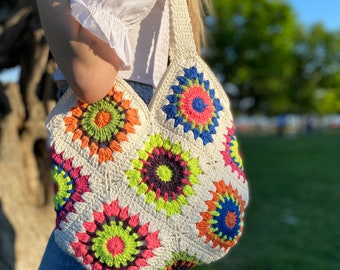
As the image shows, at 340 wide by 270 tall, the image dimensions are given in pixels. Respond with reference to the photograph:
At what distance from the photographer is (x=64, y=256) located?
1515mm

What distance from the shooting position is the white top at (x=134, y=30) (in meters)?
1.27

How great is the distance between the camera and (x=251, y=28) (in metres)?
30.5

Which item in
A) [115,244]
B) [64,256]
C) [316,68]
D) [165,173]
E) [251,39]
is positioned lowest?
[316,68]

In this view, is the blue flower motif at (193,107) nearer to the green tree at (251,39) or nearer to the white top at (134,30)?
the white top at (134,30)

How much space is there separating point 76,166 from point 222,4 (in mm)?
30101

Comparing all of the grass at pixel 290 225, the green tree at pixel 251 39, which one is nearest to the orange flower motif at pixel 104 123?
the grass at pixel 290 225

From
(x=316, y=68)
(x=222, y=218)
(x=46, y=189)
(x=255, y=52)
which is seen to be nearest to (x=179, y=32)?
(x=222, y=218)

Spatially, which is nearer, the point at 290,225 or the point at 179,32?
the point at 179,32

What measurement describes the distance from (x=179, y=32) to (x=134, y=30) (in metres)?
0.13

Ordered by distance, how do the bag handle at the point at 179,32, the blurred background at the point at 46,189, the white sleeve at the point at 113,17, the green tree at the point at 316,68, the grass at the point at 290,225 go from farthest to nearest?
the green tree at the point at 316,68 < the grass at the point at 290,225 < the blurred background at the point at 46,189 < the bag handle at the point at 179,32 < the white sleeve at the point at 113,17

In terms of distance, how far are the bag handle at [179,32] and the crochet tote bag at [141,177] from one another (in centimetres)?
3

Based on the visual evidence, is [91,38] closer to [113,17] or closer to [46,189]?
[113,17]

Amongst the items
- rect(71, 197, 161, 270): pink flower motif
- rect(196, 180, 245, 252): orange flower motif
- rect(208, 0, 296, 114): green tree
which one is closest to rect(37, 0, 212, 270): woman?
rect(71, 197, 161, 270): pink flower motif

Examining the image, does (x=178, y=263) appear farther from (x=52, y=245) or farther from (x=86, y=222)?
(x=52, y=245)
